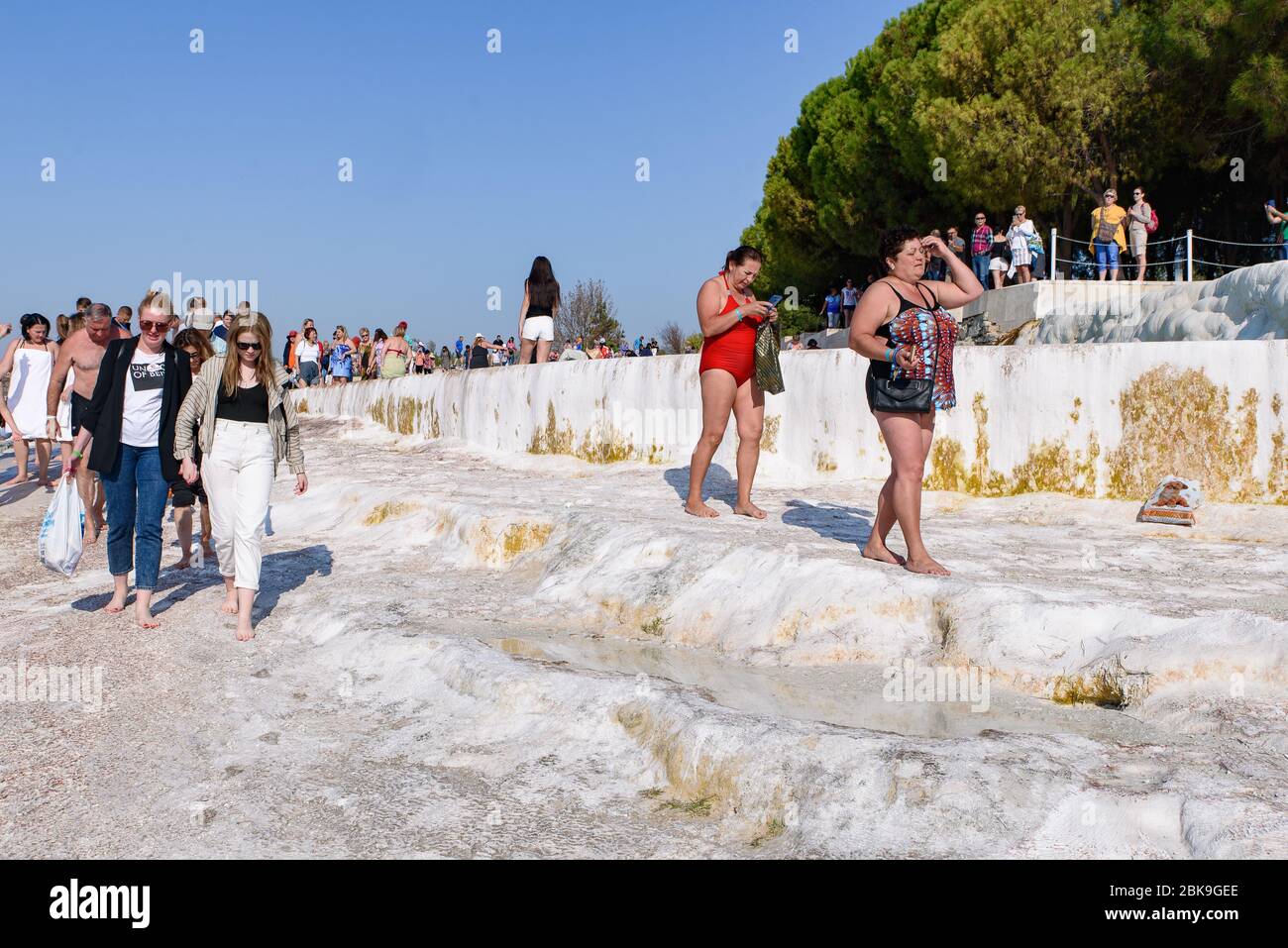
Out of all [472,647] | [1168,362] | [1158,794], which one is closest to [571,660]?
[472,647]

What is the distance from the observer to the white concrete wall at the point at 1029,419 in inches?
264

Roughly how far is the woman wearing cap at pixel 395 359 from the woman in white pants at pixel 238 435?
11.5 meters

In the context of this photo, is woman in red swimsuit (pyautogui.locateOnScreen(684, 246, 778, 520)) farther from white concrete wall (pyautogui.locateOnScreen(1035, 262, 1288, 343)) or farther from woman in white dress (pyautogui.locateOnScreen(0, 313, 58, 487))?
white concrete wall (pyautogui.locateOnScreen(1035, 262, 1288, 343))

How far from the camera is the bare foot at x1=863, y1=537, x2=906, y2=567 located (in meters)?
4.95

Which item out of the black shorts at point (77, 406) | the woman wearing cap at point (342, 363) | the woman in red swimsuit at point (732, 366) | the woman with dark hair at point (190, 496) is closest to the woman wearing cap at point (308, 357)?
the woman wearing cap at point (342, 363)

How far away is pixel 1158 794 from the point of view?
108 inches

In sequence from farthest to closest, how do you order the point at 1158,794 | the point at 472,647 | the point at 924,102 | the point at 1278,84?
the point at 924,102 → the point at 1278,84 → the point at 472,647 → the point at 1158,794

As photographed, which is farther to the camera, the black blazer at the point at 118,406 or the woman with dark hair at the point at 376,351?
the woman with dark hair at the point at 376,351

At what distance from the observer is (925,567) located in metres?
4.71

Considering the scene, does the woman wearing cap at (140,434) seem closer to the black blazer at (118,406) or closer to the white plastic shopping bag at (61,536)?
the black blazer at (118,406)

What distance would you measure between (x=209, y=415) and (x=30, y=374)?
5850mm
